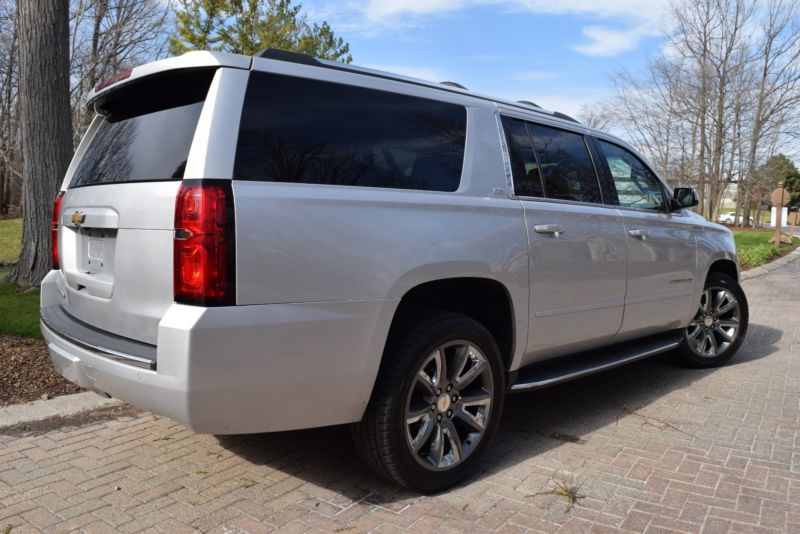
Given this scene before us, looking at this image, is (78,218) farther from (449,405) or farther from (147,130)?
(449,405)

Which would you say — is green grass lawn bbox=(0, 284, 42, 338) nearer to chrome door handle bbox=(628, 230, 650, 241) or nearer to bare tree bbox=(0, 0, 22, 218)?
chrome door handle bbox=(628, 230, 650, 241)

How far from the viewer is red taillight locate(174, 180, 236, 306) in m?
2.34

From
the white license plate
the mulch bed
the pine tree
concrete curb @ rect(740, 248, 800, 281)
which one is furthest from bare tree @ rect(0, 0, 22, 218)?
concrete curb @ rect(740, 248, 800, 281)

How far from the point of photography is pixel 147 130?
289 cm

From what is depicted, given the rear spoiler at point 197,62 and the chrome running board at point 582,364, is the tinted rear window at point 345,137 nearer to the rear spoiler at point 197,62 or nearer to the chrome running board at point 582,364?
the rear spoiler at point 197,62

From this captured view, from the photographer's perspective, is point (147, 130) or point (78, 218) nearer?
point (147, 130)

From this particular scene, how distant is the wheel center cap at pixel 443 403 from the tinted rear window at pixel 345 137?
3.39 ft

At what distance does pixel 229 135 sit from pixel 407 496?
1.86 meters

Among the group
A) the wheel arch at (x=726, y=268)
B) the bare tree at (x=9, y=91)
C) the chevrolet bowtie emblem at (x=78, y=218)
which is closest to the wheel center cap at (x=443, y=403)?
the chevrolet bowtie emblem at (x=78, y=218)

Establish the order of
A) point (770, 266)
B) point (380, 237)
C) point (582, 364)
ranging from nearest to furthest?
point (380, 237)
point (582, 364)
point (770, 266)

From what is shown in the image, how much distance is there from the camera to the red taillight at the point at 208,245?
7.66ft

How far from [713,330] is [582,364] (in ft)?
7.92

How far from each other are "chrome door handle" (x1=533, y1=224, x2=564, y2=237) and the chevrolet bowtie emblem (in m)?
2.32

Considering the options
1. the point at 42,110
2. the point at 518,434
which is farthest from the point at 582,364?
the point at 42,110
